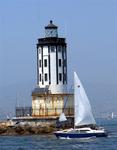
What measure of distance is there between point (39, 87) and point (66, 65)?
146 inches

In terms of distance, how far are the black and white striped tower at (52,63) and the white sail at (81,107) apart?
4599mm

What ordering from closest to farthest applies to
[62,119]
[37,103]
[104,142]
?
[104,142] < [62,119] < [37,103]

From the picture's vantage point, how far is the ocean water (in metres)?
65.4

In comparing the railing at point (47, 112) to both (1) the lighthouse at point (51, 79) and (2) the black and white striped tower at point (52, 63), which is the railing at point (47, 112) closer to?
(1) the lighthouse at point (51, 79)

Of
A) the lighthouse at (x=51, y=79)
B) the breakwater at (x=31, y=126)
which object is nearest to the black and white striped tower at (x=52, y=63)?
the lighthouse at (x=51, y=79)

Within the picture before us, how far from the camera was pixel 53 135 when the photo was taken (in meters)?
78.5

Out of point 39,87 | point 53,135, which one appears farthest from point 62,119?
point 39,87

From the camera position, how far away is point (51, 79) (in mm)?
83000

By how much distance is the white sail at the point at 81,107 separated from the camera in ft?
252

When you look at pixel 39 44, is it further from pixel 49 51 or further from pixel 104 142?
pixel 104 142

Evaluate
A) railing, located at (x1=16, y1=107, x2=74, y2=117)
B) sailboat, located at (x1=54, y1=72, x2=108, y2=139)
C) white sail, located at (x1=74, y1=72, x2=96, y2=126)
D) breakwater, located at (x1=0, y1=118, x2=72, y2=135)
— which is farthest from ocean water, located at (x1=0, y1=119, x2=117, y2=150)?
railing, located at (x1=16, y1=107, x2=74, y2=117)

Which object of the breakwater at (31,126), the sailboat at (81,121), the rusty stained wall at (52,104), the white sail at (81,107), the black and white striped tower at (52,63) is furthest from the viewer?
the black and white striped tower at (52,63)

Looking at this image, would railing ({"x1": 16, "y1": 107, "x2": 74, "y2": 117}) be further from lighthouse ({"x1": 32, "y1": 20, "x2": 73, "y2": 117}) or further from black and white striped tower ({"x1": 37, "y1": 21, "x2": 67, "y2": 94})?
black and white striped tower ({"x1": 37, "y1": 21, "x2": 67, "y2": 94})

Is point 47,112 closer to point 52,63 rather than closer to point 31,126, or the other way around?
point 31,126
